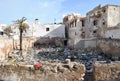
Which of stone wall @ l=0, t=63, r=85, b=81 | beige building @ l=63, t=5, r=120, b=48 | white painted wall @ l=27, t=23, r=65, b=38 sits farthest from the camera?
white painted wall @ l=27, t=23, r=65, b=38

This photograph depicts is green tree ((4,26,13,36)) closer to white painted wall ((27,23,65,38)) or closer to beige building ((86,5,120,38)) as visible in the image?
white painted wall ((27,23,65,38))

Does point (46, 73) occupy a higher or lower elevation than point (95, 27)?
lower

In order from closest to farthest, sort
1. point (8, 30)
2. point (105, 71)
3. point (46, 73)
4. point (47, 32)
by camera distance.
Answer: point (46, 73)
point (105, 71)
point (8, 30)
point (47, 32)

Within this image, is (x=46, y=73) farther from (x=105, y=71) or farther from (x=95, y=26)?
(x=95, y=26)

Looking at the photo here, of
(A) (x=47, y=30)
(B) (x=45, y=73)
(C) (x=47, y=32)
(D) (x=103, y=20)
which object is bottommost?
(B) (x=45, y=73)

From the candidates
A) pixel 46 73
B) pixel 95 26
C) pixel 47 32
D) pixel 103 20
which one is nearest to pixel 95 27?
pixel 95 26

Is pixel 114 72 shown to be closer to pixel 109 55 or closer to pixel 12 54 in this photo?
pixel 109 55

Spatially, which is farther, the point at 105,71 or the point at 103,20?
the point at 103,20

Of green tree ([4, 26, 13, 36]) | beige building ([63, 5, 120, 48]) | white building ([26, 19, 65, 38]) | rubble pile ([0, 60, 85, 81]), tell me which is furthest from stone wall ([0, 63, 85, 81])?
white building ([26, 19, 65, 38])

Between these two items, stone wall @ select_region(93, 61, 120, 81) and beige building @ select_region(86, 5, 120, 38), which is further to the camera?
beige building @ select_region(86, 5, 120, 38)

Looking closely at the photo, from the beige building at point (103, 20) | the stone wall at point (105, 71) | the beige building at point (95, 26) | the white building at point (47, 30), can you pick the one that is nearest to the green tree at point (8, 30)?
the white building at point (47, 30)

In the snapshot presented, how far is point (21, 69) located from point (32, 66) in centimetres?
47

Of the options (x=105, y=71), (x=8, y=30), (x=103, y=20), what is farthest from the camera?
(x=8, y=30)

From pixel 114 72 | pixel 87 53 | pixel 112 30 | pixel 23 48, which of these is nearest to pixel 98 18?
pixel 112 30
